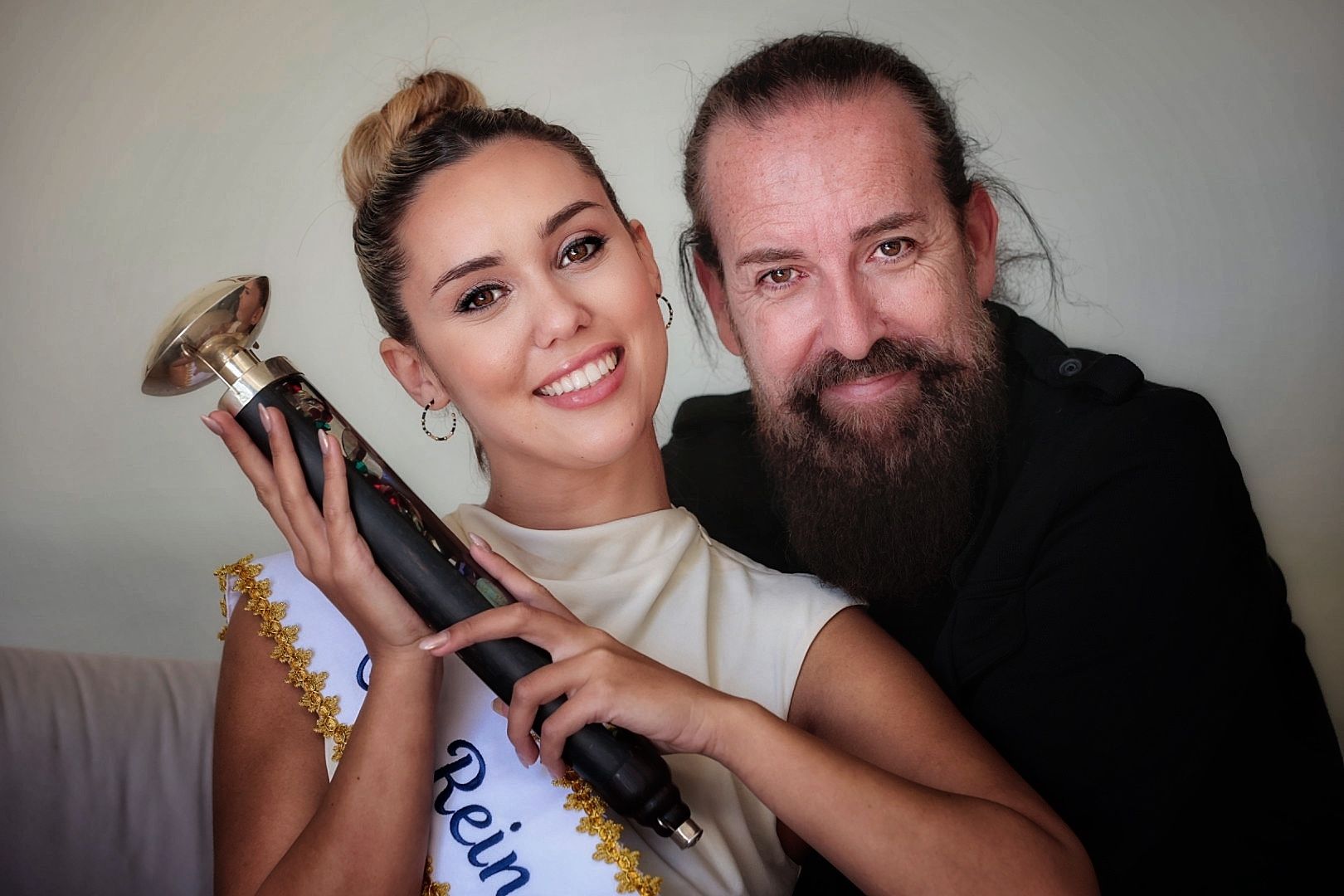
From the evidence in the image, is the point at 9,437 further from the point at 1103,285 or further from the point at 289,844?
the point at 1103,285

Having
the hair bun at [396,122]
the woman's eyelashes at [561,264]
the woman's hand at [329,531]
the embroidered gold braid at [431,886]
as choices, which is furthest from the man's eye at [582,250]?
the embroidered gold braid at [431,886]

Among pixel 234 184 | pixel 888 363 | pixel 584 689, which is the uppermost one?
pixel 234 184

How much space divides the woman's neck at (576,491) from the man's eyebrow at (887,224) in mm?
320

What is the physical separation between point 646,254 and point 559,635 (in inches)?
19.8

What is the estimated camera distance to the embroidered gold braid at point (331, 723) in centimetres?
114

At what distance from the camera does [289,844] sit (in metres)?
1.14

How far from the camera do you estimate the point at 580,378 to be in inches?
49.3

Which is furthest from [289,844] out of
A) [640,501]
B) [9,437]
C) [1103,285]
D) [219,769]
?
[1103,285]

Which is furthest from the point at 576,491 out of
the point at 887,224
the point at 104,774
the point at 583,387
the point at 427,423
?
the point at 104,774

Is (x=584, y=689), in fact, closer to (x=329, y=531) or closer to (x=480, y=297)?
(x=329, y=531)

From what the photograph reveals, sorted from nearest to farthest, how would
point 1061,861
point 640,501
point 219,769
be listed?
point 1061,861 → point 219,769 → point 640,501

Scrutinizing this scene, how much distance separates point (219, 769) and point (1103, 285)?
110 centimetres

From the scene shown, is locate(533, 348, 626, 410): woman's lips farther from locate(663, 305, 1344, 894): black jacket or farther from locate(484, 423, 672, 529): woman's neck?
locate(663, 305, 1344, 894): black jacket

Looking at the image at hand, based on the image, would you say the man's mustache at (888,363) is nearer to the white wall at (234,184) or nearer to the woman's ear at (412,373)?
the white wall at (234,184)
